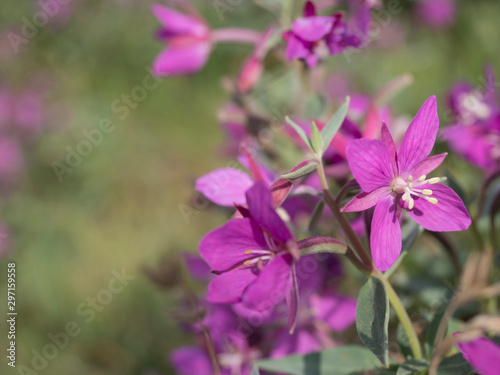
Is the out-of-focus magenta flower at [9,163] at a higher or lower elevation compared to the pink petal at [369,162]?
lower

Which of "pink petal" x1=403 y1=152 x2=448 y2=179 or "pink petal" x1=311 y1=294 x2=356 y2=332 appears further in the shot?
"pink petal" x1=311 y1=294 x2=356 y2=332

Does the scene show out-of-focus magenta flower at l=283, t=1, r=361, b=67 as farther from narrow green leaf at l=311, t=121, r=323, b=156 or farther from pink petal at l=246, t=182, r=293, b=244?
pink petal at l=246, t=182, r=293, b=244

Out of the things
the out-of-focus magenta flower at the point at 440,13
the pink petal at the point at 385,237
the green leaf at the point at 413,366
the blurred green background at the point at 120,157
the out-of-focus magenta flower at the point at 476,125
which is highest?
the pink petal at the point at 385,237

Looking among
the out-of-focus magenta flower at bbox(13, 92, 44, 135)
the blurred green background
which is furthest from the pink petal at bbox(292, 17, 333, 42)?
the out-of-focus magenta flower at bbox(13, 92, 44, 135)

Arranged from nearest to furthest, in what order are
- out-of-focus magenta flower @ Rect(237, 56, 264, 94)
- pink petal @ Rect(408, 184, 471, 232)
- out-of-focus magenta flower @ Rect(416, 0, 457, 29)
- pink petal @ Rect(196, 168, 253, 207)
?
1. pink petal @ Rect(408, 184, 471, 232)
2. pink petal @ Rect(196, 168, 253, 207)
3. out-of-focus magenta flower @ Rect(237, 56, 264, 94)
4. out-of-focus magenta flower @ Rect(416, 0, 457, 29)

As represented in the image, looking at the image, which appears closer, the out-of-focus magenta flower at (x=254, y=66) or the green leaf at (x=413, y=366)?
the green leaf at (x=413, y=366)

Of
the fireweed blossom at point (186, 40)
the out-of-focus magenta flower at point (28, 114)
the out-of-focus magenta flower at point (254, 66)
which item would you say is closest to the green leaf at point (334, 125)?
the out-of-focus magenta flower at point (254, 66)

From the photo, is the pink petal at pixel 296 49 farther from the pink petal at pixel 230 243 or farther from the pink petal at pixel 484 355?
the pink petal at pixel 484 355
